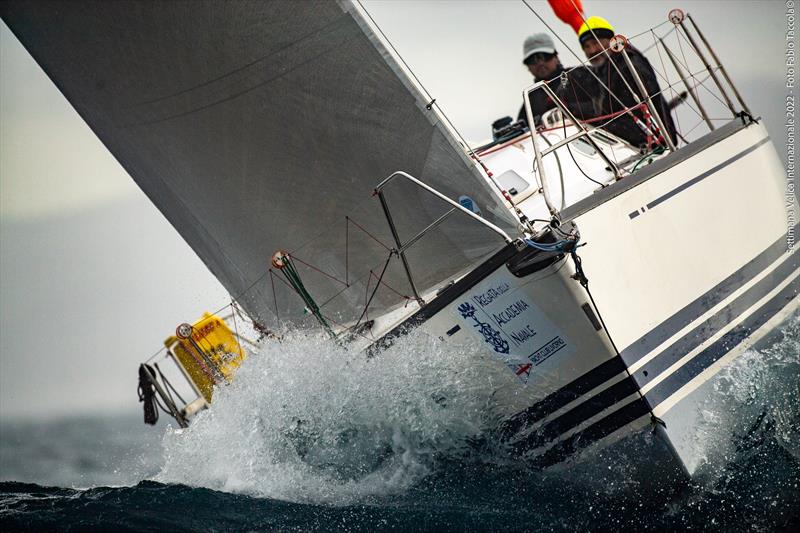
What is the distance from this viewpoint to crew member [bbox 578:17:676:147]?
312 inches

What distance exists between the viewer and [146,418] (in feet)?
25.5

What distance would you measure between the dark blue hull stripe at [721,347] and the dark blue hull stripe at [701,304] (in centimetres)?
22

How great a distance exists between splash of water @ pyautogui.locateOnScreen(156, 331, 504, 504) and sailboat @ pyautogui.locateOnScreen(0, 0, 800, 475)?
0.19 m

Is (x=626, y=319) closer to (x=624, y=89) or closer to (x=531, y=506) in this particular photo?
(x=531, y=506)

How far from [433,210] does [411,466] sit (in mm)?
1679

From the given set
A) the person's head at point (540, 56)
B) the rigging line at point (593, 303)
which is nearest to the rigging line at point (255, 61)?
the rigging line at point (593, 303)

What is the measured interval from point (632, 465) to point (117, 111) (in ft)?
15.0

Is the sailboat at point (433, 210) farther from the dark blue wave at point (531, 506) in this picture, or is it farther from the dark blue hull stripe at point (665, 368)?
the dark blue wave at point (531, 506)

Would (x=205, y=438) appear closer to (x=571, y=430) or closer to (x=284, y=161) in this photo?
(x=284, y=161)

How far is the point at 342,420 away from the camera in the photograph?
542 centimetres

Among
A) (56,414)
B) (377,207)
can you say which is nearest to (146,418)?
(377,207)

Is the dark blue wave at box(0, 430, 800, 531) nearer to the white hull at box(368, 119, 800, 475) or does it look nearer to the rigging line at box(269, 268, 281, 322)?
the white hull at box(368, 119, 800, 475)

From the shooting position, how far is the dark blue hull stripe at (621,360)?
4.70m

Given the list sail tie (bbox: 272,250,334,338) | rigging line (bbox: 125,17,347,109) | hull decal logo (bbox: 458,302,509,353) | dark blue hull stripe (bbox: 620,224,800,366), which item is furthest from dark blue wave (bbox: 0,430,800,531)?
rigging line (bbox: 125,17,347,109)
